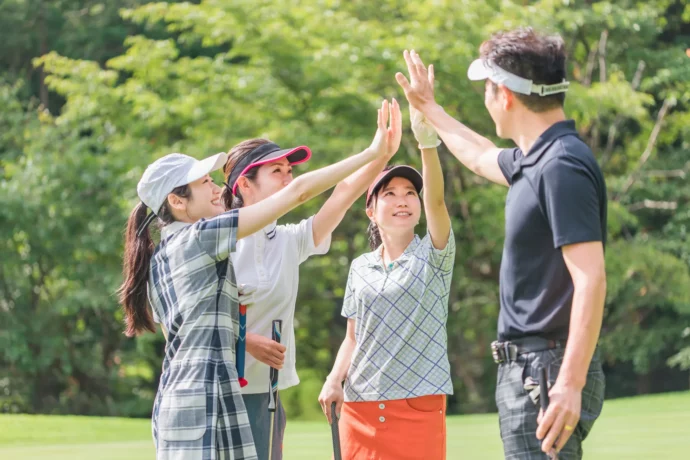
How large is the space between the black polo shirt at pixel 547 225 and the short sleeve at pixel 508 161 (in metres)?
0.14

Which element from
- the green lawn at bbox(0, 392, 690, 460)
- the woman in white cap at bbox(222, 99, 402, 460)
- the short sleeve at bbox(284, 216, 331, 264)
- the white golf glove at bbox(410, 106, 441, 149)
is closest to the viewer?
the white golf glove at bbox(410, 106, 441, 149)

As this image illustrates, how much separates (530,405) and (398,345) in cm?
117

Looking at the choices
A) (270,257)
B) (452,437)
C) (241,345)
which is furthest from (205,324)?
(452,437)

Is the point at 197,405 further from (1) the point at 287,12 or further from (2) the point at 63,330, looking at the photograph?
(2) the point at 63,330

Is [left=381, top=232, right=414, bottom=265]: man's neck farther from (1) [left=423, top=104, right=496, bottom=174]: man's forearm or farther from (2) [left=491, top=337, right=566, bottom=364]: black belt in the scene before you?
(2) [left=491, top=337, right=566, bottom=364]: black belt

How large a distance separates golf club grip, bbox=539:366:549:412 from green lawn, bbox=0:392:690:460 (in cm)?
422

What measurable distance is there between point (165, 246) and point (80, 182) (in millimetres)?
14234

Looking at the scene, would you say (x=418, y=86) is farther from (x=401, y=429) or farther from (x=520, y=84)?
(x=401, y=429)

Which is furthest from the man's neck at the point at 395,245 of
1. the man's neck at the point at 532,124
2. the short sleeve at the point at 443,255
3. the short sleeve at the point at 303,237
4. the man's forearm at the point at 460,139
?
the man's neck at the point at 532,124

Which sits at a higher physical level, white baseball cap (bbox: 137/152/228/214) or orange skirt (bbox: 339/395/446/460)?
white baseball cap (bbox: 137/152/228/214)

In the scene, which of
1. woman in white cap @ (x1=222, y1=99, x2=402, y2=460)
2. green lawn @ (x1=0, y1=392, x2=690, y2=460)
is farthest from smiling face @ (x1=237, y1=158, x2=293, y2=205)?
green lawn @ (x1=0, y1=392, x2=690, y2=460)

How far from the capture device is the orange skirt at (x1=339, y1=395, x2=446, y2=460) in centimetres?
369

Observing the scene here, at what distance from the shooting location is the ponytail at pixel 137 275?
11.0 feet

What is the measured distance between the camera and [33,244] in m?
17.5
